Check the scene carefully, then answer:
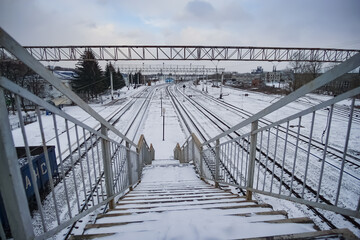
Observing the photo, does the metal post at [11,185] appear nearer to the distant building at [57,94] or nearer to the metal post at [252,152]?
the metal post at [252,152]

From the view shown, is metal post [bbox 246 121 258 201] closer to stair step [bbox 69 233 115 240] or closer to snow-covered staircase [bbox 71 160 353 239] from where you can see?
snow-covered staircase [bbox 71 160 353 239]

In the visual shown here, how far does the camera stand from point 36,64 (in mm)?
1341

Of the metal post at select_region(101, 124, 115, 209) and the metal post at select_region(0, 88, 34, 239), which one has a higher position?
the metal post at select_region(0, 88, 34, 239)

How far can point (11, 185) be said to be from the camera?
1.17 m

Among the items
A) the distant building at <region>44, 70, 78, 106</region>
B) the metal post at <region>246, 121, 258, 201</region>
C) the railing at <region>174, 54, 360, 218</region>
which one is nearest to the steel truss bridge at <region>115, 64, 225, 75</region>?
the distant building at <region>44, 70, 78, 106</region>

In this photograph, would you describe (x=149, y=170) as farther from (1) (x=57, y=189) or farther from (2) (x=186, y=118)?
(2) (x=186, y=118)

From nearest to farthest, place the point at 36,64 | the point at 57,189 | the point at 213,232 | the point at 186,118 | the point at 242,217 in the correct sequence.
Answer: the point at 36,64, the point at 213,232, the point at 242,217, the point at 57,189, the point at 186,118

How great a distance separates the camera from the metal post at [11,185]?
110cm

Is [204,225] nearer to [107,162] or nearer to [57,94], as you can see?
[107,162]

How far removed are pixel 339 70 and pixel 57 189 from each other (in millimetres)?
8231

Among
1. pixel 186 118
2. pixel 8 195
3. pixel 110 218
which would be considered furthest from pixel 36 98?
pixel 186 118

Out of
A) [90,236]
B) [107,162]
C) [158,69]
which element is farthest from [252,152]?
[158,69]

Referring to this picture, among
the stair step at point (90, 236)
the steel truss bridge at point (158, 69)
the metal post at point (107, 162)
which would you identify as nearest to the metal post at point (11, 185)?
the stair step at point (90, 236)

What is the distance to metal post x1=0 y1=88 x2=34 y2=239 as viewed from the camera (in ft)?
3.62
